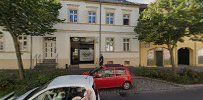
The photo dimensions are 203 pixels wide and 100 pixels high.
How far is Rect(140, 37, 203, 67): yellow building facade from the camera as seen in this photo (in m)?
36.8

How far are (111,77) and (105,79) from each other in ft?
1.57

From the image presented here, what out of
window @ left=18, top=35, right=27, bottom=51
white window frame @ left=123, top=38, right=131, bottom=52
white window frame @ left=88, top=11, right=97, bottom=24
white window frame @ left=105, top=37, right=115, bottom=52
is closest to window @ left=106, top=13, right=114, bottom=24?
white window frame @ left=88, top=11, right=97, bottom=24

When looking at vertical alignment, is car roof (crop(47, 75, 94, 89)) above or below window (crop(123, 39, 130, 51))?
below

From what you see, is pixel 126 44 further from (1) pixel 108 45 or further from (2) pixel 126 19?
(2) pixel 126 19

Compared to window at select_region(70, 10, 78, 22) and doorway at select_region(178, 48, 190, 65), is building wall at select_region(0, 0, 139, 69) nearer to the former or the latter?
window at select_region(70, 10, 78, 22)

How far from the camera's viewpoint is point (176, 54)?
38.8m

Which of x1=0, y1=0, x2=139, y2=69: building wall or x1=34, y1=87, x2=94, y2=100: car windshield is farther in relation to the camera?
x1=0, y1=0, x2=139, y2=69: building wall

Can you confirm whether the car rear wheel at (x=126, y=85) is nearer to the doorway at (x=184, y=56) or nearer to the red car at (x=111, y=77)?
the red car at (x=111, y=77)

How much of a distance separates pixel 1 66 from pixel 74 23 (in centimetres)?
Result: 914

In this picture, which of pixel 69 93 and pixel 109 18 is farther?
pixel 109 18

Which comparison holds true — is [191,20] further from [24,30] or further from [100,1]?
[100,1]

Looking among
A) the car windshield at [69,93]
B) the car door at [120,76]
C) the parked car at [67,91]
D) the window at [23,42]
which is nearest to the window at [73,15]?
the window at [23,42]

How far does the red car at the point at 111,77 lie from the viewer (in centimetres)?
1830

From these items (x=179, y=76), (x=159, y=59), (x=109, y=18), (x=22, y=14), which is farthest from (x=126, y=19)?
(x=22, y=14)
